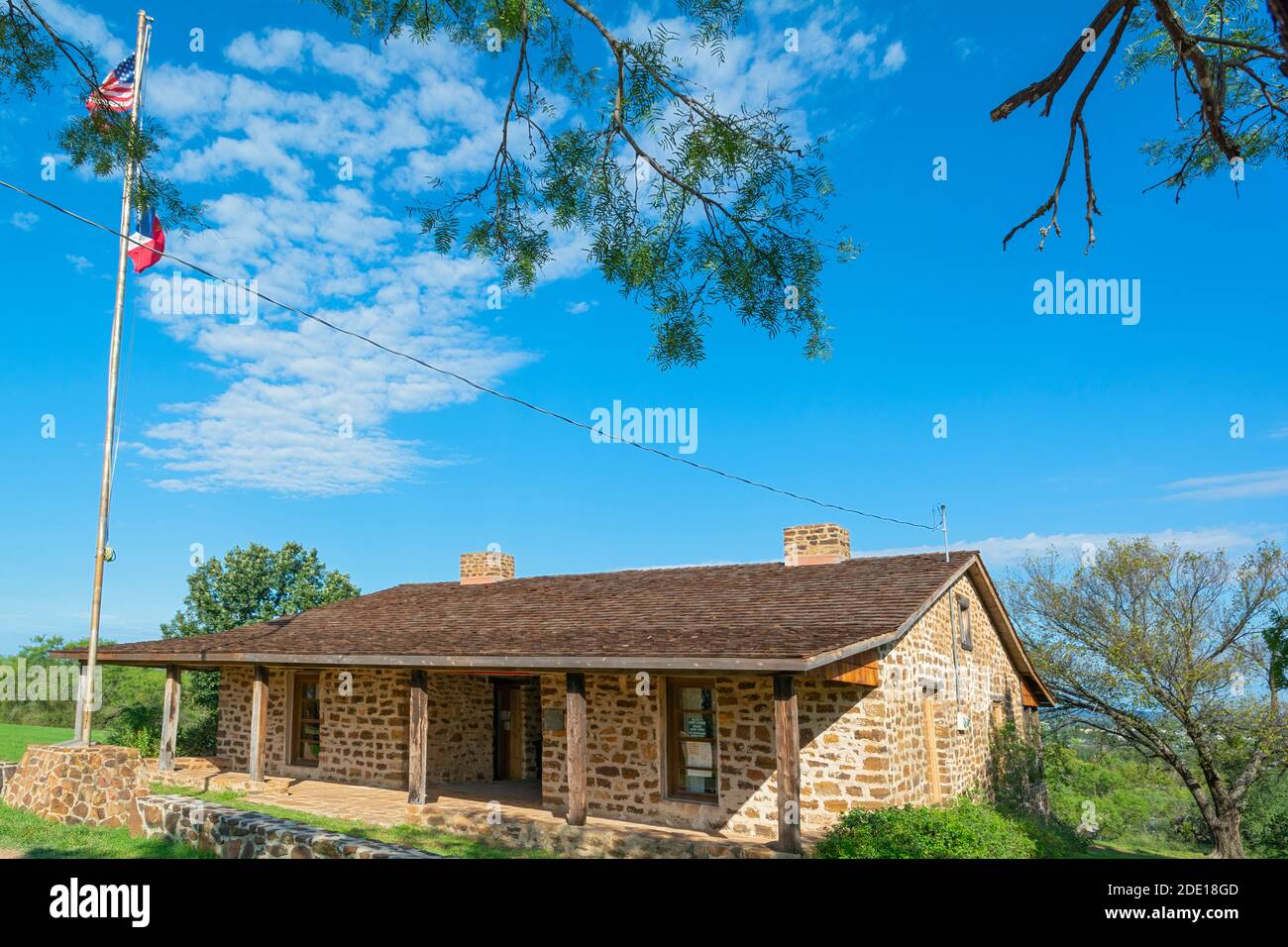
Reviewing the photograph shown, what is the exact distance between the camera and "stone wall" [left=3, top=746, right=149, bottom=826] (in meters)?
10.2

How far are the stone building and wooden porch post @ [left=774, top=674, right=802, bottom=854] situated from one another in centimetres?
2

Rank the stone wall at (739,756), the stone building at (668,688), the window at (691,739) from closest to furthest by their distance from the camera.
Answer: the stone building at (668,688) → the stone wall at (739,756) → the window at (691,739)

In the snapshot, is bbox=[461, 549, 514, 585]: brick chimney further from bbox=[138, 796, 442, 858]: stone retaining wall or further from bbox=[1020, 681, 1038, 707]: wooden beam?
bbox=[1020, 681, 1038, 707]: wooden beam

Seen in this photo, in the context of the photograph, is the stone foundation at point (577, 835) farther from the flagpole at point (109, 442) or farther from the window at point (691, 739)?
the flagpole at point (109, 442)

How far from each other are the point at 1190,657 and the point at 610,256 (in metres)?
19.8

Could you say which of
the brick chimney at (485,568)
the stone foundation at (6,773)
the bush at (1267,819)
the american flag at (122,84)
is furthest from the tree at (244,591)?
the bush at (1267,819)

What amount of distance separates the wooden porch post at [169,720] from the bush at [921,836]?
12295 mm

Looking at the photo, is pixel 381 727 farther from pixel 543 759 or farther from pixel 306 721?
pixel 543 759

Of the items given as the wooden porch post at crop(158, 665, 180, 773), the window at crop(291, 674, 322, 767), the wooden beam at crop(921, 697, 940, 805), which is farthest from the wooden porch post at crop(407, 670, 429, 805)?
the wooden beam at crop(921, 697, 940, 805)

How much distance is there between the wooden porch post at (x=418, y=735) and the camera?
1157 cm
